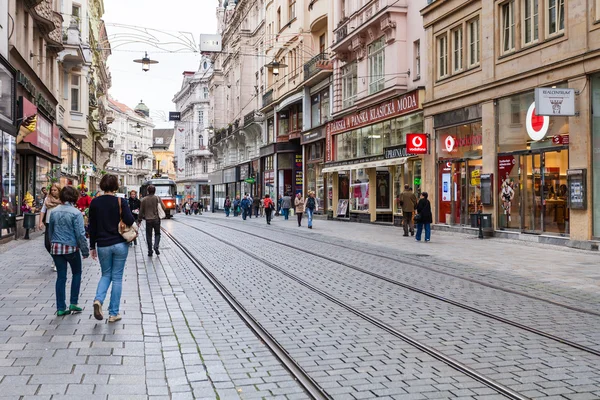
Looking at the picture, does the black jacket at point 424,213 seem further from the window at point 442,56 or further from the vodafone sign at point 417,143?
the window at point 442,56

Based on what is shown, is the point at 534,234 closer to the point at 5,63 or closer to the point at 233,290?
the point at 233,290

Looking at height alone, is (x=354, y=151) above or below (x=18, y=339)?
above

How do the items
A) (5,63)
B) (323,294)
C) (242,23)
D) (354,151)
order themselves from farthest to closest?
1. (242,23)
2. (354,151)
3. (5,63)
4. (323,294)

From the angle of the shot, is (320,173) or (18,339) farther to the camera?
(320,173)

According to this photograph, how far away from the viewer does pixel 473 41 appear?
22.9 meters

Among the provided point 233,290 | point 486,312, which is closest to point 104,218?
point 233,290

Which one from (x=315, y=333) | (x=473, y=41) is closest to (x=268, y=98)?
(x=473, y=41)

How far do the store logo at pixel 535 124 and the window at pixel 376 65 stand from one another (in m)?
10.8

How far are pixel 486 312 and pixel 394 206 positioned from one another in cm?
2125

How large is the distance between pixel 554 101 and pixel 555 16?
3235 millimetres

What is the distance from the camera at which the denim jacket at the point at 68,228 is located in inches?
308

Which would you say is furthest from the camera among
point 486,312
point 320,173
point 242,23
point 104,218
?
point 242,23

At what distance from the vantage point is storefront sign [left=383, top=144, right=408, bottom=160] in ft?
90.8

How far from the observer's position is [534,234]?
62.5 ft
